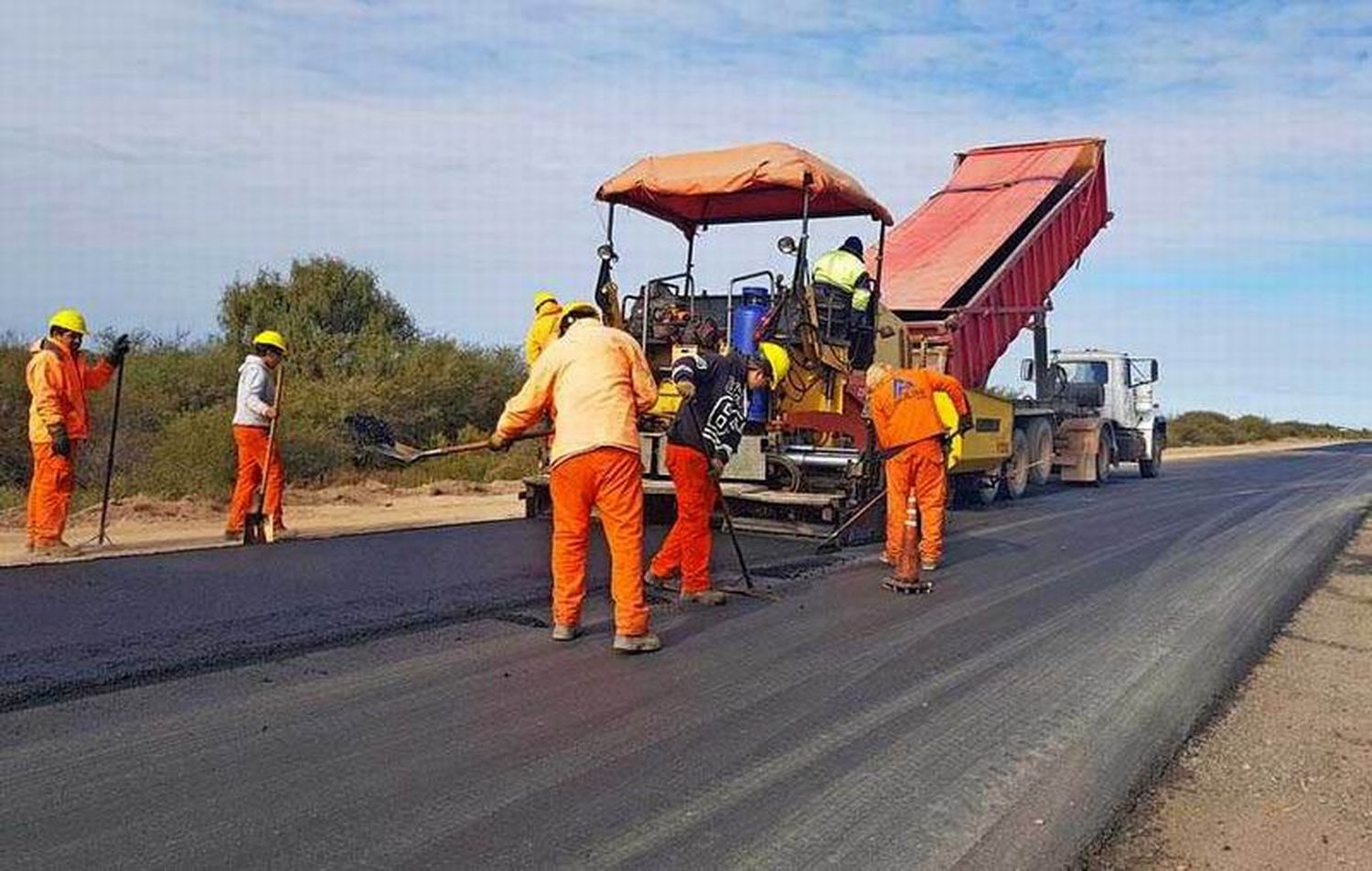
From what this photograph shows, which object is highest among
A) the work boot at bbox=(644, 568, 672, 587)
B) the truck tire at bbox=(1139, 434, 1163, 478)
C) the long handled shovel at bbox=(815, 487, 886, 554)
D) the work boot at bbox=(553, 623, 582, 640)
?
the truck tire at bbox=(1139, 434, 1163, 478)

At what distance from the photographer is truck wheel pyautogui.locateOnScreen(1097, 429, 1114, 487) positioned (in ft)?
56.2

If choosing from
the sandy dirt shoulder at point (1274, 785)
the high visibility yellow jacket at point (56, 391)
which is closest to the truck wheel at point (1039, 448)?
the sandy dirt shoulder at point (1274, 785)

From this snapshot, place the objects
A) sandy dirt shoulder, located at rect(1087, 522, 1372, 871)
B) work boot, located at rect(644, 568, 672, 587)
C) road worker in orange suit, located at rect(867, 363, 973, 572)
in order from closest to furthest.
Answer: sandy dirt shoulder, located at rect(1087, 522, 1372, 871)
work boot, located at rect(644, 568, 672, 587)
road worker in orange suit, located at rect(867, 363, 973, 572)

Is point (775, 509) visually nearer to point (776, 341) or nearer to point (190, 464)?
point (776, 341)

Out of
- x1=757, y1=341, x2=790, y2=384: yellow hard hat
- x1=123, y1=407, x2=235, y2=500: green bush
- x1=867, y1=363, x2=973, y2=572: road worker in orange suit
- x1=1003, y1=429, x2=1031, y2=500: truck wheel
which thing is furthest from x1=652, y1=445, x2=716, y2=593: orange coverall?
x1=1003, y1=429, x2=1031, y2=500: truck wheel

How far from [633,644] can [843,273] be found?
203 inches

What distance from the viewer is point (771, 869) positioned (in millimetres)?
2953

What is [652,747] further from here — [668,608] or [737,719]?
[668,608]

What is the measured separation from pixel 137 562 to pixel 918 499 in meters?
4.93

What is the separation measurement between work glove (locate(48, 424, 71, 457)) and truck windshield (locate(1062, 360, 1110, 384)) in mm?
15070

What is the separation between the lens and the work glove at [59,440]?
24.8 feet

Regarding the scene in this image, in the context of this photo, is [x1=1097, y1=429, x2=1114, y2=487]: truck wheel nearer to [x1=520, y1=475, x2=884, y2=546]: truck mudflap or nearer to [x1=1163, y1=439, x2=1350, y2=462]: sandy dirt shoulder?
[x1=520, y1=475, x2=884, y2=546]: truck mudflap

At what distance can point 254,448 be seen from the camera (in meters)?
8.58

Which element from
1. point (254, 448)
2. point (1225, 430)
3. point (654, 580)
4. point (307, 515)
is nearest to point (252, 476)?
point (254, 448)
